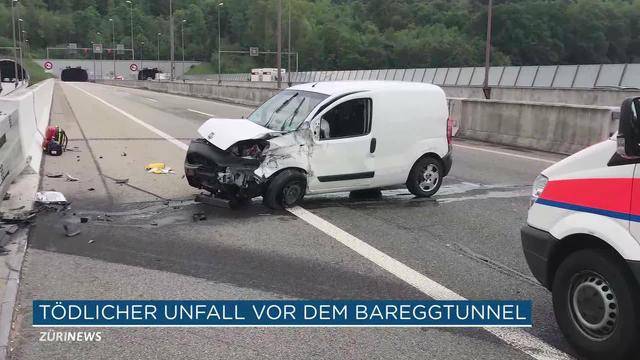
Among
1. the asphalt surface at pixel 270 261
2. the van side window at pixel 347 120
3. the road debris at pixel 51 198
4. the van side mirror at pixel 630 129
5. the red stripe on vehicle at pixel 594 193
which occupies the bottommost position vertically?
the asphalt surface at pixel 270 261

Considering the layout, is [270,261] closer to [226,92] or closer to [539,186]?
[539,186]

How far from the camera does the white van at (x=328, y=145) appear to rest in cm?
789

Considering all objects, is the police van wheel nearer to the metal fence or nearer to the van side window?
the van side window

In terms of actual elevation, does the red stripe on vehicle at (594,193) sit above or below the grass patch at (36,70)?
below

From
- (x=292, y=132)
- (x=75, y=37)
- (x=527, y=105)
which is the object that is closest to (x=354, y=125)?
(x=292, y=132)

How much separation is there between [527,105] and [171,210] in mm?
11069

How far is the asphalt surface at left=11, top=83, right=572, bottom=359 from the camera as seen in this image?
418cm

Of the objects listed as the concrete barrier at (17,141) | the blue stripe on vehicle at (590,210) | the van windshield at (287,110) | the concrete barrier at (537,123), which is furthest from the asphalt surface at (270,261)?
the concrete barrier at (537,123)

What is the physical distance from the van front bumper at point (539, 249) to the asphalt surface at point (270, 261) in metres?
0.46

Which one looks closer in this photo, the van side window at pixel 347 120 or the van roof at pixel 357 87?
the van side window at pixel 347 120

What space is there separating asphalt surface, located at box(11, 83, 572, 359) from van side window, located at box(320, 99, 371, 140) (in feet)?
3.39

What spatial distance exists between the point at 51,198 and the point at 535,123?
1180 centimetres

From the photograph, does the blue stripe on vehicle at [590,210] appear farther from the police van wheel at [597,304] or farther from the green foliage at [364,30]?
the green foliage at [364,30]

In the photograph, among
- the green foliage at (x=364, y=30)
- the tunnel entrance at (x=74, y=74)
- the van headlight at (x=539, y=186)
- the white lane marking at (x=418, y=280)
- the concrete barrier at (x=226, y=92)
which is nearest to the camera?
the white lane marking at (x=418, y=280)
